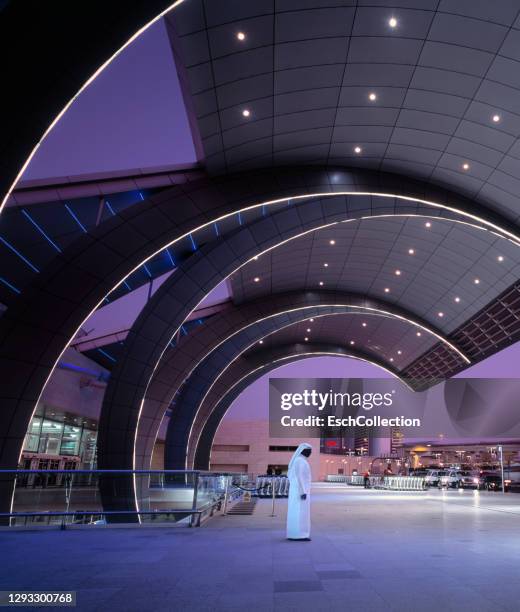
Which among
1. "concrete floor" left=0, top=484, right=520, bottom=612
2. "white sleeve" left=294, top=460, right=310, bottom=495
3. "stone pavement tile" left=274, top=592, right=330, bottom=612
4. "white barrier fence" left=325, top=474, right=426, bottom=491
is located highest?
"white sleeve" left=294, top=460, right=310, bottom=495

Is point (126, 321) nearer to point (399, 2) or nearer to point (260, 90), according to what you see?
point (260, 90)

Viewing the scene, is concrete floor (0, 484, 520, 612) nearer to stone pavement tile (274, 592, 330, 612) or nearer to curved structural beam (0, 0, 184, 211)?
stone pavement tile (274, 592, 330, 612)

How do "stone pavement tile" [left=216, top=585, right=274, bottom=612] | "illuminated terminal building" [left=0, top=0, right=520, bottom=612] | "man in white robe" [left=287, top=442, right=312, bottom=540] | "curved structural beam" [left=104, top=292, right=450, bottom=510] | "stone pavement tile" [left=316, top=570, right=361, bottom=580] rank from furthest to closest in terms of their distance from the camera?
"curved structural beam" [left=104, top=292, right=450, bottom=510] → "man in white robe" [left=287, top=442, right=312, bottom=540] → "illuminated terminal building" [left=0, top=0, right=520, bottom=612] → "stone pavement tile" [left=316, top=570, right=361, bottom=580] → "stone pavement tile" [left=216, top=585, right=274, bottom=612]

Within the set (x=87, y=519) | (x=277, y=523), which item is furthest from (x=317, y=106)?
(x=87, y=519)

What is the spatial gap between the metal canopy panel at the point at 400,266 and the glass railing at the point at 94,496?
2014cm

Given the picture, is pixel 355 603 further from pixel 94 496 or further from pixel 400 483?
pixel 400 483

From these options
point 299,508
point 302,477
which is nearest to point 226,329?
point 302,477

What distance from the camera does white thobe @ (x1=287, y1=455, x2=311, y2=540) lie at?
973 centimetres

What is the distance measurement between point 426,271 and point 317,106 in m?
20.5

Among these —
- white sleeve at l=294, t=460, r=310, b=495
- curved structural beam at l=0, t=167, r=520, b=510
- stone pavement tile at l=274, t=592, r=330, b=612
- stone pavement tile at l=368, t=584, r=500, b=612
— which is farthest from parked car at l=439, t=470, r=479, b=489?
stone pavement tile at l=274, t=592, r=330, b=612

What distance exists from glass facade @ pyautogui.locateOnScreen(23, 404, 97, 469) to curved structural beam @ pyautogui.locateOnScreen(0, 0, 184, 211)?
2606 cm

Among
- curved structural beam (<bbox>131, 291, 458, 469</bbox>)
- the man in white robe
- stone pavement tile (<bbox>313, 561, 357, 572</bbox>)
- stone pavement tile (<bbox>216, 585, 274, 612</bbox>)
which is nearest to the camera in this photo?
stone pavement tile (<bbox>216, 585, 274, 612</bbox>)

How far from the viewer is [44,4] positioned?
9.01 metres

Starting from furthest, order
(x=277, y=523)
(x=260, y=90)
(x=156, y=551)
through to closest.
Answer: (x=260, y=90)
(x=277, y=523)
(x=156, y=551)
